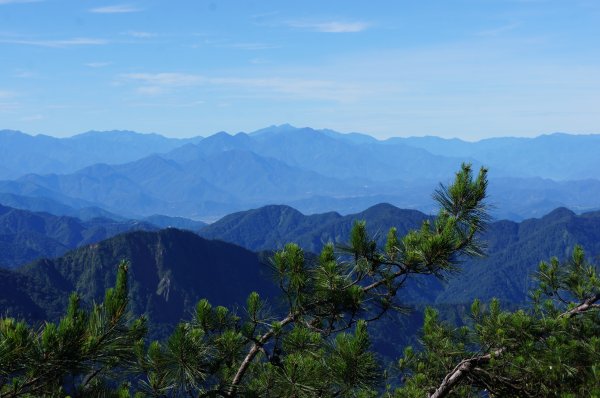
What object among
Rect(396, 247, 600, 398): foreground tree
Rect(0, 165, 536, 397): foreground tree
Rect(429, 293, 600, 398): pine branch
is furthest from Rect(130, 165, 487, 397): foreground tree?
Rect(396, 247, 600, 398): foreground tree

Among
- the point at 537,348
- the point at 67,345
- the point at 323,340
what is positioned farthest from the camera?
the point at 537,348

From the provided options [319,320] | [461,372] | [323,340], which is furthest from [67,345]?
[461,372]

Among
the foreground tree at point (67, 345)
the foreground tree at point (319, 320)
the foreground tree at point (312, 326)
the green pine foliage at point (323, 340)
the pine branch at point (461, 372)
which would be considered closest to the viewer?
the foreground tree at point (67, 345)

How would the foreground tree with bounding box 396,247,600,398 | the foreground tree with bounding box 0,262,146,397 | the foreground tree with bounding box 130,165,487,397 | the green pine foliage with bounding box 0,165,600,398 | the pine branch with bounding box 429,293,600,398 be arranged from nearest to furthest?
the foreground tree with bounding box 0,262,146,397
the green pine foliage with bounding box 0,165,600,398
the foreground tree with bounding box 130,165,487,397
the pine branch with bounding box 429,293,600,398
the foreground tree with bounding box 396,247,600,398

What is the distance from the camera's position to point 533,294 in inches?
455

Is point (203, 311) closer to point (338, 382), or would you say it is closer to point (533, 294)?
point (338, 382)

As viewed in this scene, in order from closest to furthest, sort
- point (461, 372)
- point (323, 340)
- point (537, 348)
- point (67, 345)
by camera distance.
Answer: point (67, 345), point (323, 340), point (461, 372), point (537, 348)

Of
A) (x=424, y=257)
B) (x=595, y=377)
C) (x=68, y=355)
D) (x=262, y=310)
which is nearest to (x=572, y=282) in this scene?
(x=595, y=377)

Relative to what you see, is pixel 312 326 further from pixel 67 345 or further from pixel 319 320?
pixel 67 345

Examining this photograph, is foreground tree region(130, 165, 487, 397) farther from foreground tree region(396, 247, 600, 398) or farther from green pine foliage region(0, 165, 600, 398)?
foreground tree region(396, 247, 600, 398)

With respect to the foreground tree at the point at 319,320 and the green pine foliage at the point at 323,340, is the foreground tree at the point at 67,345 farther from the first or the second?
the foreground tree at the point at 319,320

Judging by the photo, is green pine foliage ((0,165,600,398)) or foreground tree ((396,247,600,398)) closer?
green pine foliage ((0,165,600,398))

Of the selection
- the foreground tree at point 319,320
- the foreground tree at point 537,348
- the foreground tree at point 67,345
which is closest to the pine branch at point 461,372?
the foreground tree at point 537,348

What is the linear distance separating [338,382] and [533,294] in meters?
5.67
